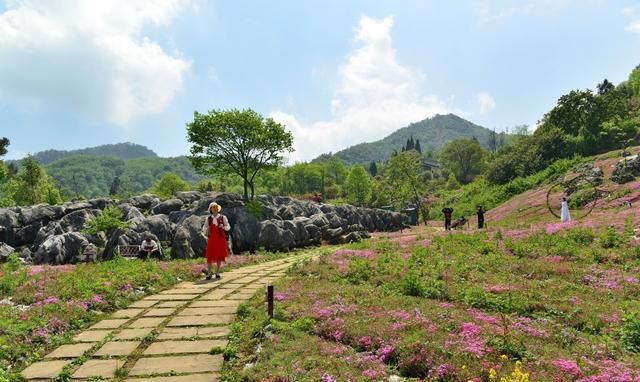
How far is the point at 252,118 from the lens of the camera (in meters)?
40.7

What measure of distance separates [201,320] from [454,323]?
5.97 metres

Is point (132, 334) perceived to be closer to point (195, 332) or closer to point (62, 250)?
point (195, 332)

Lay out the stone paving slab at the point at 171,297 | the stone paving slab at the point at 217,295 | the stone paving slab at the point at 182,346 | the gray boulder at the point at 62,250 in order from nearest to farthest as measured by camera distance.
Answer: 1. the stone paving slab at the point at 182,346
2. the stone paving slab at the point at 217,295
3. the stone paving slab at the point at 171,297
4. the gray boulder at the point at 62,250

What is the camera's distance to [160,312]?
39.4 feet

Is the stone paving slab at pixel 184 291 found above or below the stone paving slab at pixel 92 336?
above

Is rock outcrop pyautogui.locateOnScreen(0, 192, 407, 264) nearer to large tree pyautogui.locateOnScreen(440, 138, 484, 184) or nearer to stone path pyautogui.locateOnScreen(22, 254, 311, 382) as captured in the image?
stone path pyautogui.locateOnScreen(22, 254, 311, 382)

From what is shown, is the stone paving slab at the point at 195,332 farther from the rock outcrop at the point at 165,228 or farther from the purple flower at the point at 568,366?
the rock outcrop at the point at 165,228

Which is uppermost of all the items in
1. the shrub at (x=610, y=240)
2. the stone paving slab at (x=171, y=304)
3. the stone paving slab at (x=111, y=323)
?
the shrub at (x=610, y=240)

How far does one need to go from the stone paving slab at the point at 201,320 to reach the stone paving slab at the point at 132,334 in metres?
0.58

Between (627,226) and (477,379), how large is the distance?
729 inches

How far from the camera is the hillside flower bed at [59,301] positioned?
9.32 meters

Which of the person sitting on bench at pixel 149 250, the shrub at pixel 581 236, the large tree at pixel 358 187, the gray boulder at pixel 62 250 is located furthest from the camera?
the large tree at pixel 358 187

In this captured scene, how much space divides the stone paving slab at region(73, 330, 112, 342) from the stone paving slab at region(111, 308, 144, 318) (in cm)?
132

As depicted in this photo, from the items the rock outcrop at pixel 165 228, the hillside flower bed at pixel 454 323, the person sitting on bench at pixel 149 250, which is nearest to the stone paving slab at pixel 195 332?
the hillside flower bed at pixel 454 323
